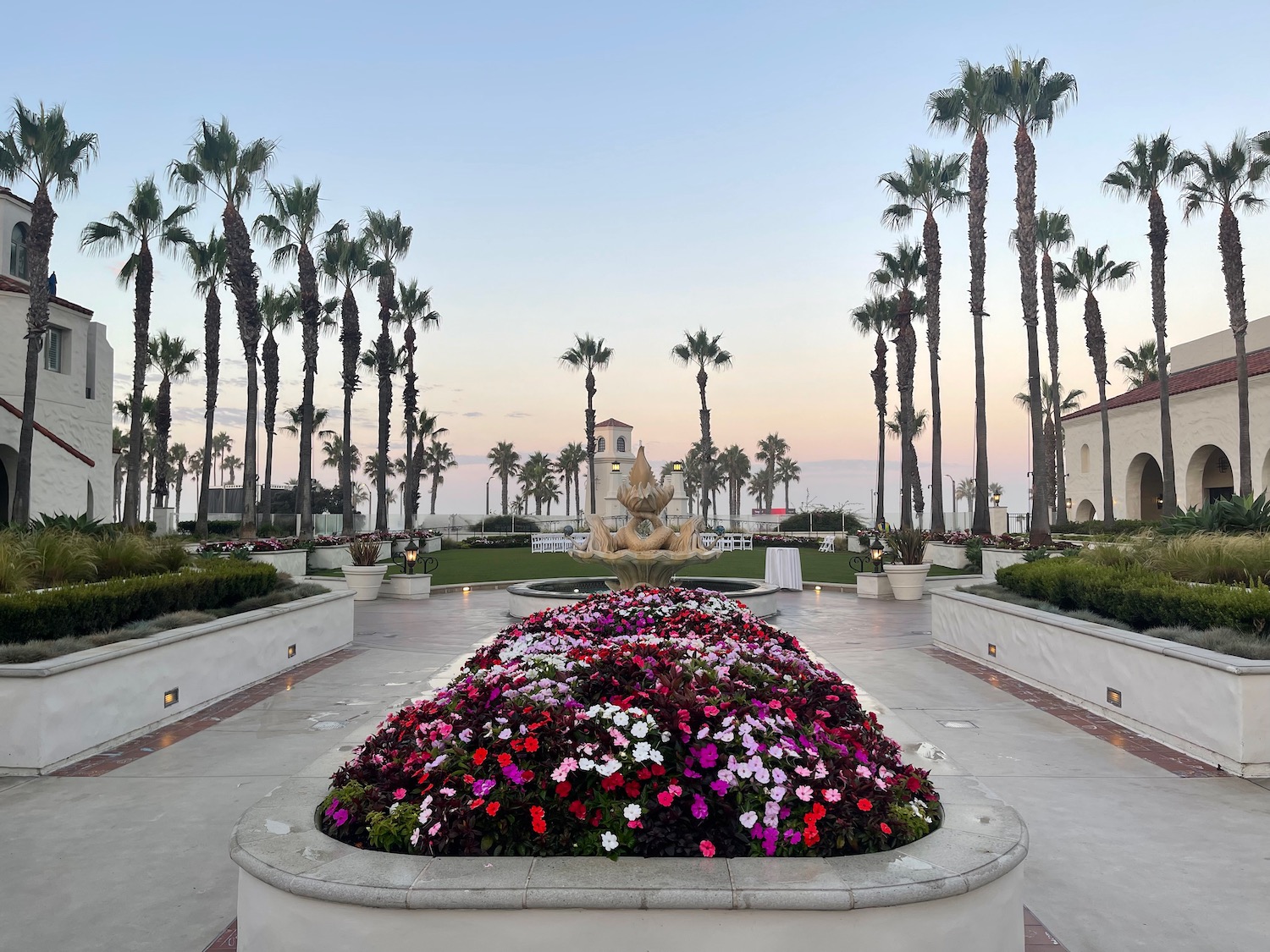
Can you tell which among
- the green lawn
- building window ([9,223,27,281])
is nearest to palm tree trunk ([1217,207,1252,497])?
the green lawn

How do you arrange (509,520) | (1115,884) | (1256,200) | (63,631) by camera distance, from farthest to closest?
(509,520) → (1256,200) → (63,631) → (1115,884)

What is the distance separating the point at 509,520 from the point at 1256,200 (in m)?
46.7

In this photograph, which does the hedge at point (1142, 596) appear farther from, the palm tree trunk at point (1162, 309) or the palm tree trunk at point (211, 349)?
the palm tree trunk at point (211, 349)

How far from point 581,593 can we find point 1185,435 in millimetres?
33455

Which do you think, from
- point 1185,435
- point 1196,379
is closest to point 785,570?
point 1185,435

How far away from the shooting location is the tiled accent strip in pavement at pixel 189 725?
19.5 feet

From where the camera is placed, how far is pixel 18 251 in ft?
95.2

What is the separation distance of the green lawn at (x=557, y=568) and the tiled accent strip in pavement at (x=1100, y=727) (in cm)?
1353

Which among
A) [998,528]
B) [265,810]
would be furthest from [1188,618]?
[998,528]

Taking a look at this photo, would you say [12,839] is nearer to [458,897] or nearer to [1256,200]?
[458,897]

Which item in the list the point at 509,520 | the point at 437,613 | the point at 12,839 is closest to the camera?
the point at 12,839

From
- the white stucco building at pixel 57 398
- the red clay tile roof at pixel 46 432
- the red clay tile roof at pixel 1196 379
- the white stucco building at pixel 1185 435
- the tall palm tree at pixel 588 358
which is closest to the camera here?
the red clay tile roof at pixel 46 432

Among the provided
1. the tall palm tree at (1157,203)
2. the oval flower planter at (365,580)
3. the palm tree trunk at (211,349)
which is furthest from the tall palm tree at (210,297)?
the tall palm tree at (1157,203)

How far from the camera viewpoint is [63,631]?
273 inches
